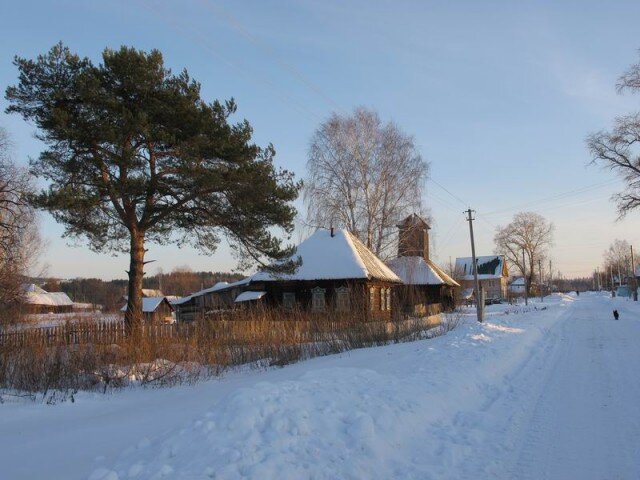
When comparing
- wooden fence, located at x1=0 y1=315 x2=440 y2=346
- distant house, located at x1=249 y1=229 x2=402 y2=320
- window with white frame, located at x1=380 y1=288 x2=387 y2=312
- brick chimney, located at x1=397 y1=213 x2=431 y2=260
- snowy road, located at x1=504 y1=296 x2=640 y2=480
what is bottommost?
snowy road, located at x1=504 y1=296 x2=640 y2=480

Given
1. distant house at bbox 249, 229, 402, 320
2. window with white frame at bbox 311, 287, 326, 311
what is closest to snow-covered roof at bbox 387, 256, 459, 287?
distant house at bbox 249, 229, 402, 320

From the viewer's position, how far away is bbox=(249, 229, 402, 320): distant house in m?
29.3

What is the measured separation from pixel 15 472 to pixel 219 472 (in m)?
2.41

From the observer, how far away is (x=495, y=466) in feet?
17.2

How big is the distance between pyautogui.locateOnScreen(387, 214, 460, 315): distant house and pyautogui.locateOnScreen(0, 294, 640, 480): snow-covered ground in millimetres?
18579

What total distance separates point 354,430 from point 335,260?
966 inches

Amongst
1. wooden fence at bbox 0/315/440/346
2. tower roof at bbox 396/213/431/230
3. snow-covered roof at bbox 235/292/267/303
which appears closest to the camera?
wooden fence at bbox 0/315/440/346

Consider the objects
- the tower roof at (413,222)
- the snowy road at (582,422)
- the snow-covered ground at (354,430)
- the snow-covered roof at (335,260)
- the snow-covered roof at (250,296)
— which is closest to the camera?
the snow-covered ground at (354,430)

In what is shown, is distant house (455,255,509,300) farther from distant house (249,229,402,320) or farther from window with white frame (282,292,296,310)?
window with white frame (282,292,296,310)

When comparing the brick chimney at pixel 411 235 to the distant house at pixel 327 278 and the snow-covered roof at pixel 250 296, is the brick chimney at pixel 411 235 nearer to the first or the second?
the distant house at pixel 327 278

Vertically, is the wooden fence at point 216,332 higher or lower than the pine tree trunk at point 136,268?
lower

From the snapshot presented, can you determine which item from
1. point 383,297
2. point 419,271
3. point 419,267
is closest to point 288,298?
point 383,297

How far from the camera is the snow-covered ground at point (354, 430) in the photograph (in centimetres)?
498

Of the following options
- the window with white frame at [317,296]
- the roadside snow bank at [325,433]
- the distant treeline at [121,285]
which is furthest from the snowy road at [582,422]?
the distant treeline at [121,285]
